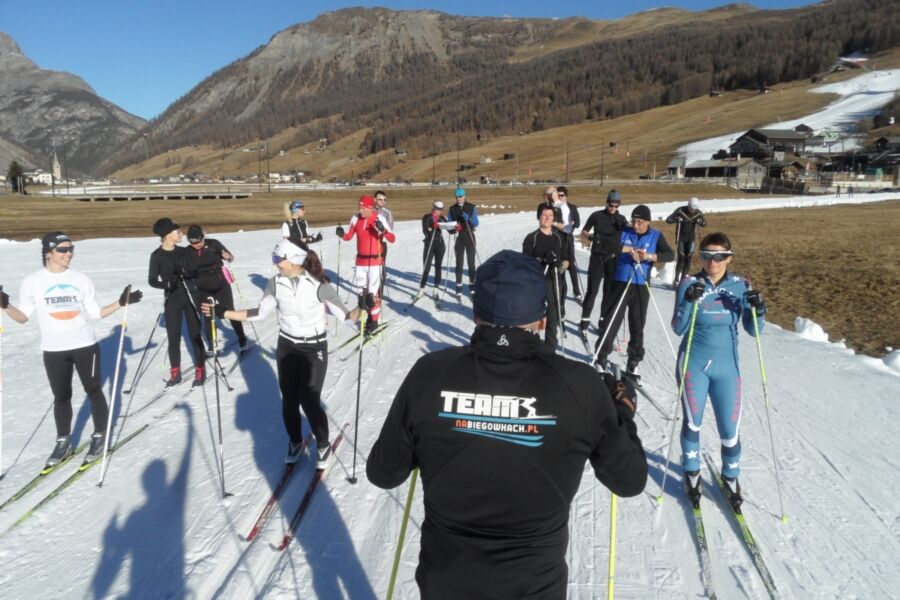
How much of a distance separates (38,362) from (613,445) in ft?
29.3

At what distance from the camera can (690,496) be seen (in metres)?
4.43

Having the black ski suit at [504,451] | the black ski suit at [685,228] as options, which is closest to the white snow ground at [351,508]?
the black ski suit at [504,451]

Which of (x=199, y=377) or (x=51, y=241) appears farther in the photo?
(x=199, y=377)

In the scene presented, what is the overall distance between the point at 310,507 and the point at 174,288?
382cm

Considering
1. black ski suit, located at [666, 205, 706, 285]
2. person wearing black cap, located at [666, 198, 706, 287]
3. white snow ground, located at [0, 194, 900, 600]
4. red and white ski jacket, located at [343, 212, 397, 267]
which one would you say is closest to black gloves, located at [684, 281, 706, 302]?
white snow ground, located at [0, 194, 900, 600]

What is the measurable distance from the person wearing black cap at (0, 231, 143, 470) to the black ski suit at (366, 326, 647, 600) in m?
4.35

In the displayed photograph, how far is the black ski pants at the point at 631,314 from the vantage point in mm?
6773

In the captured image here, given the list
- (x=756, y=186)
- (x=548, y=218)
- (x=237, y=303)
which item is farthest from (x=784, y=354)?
(x=756, y=186)

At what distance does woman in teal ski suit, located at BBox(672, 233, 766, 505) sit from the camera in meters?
4.22

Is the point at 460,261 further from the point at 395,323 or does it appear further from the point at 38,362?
the point at 38,362

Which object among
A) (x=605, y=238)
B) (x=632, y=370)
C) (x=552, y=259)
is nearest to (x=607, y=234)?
(x=605, y=238)

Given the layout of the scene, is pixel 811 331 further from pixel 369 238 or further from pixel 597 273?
pixel 369 238

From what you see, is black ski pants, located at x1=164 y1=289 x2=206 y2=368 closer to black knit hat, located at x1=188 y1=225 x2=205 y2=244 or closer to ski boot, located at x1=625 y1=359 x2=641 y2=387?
black knit hat, located at x1=188 y1=225 x2=205 y2=244

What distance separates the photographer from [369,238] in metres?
8.67
